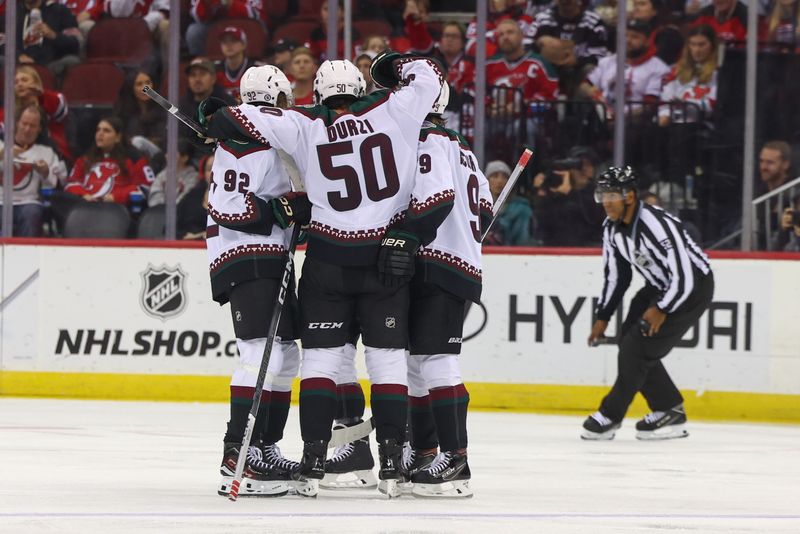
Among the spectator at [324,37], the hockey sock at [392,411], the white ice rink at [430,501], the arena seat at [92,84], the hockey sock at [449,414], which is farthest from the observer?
the arena seat at [92,84]

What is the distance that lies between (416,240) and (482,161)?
4.22m

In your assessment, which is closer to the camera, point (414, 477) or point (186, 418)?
point (414, 477)

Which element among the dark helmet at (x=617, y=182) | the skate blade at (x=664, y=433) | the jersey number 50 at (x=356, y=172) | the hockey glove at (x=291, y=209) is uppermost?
the jersey number 50 at (x=356, y=172)

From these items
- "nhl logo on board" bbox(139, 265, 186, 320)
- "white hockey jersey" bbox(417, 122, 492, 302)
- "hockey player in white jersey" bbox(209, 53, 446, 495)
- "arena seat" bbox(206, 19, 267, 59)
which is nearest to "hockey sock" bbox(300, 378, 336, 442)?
"hockey player in white jersey" bbox(209, 53, 446, 495)

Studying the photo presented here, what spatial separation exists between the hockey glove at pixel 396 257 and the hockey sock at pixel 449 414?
42 cm

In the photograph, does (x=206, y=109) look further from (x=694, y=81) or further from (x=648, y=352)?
(x=694, y=81)

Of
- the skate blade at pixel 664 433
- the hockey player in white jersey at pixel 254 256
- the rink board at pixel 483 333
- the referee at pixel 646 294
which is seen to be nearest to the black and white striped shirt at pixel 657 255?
the referee at pixel 646 294

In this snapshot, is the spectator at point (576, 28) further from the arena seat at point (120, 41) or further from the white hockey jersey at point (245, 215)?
the white hockey jersey at point (245, 215)

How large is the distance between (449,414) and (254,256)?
0.82 m

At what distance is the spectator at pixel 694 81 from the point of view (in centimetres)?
914

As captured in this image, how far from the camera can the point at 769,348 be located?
27.6ft

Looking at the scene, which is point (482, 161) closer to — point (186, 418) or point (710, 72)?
point (710, 72)

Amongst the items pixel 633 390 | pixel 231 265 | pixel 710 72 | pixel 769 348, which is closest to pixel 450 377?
pixel 231 265

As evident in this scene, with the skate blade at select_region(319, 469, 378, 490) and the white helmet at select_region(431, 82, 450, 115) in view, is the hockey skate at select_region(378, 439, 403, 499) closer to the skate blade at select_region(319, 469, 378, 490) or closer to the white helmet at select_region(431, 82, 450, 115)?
the skate blade at select_region(319, 469, 378, 490)
